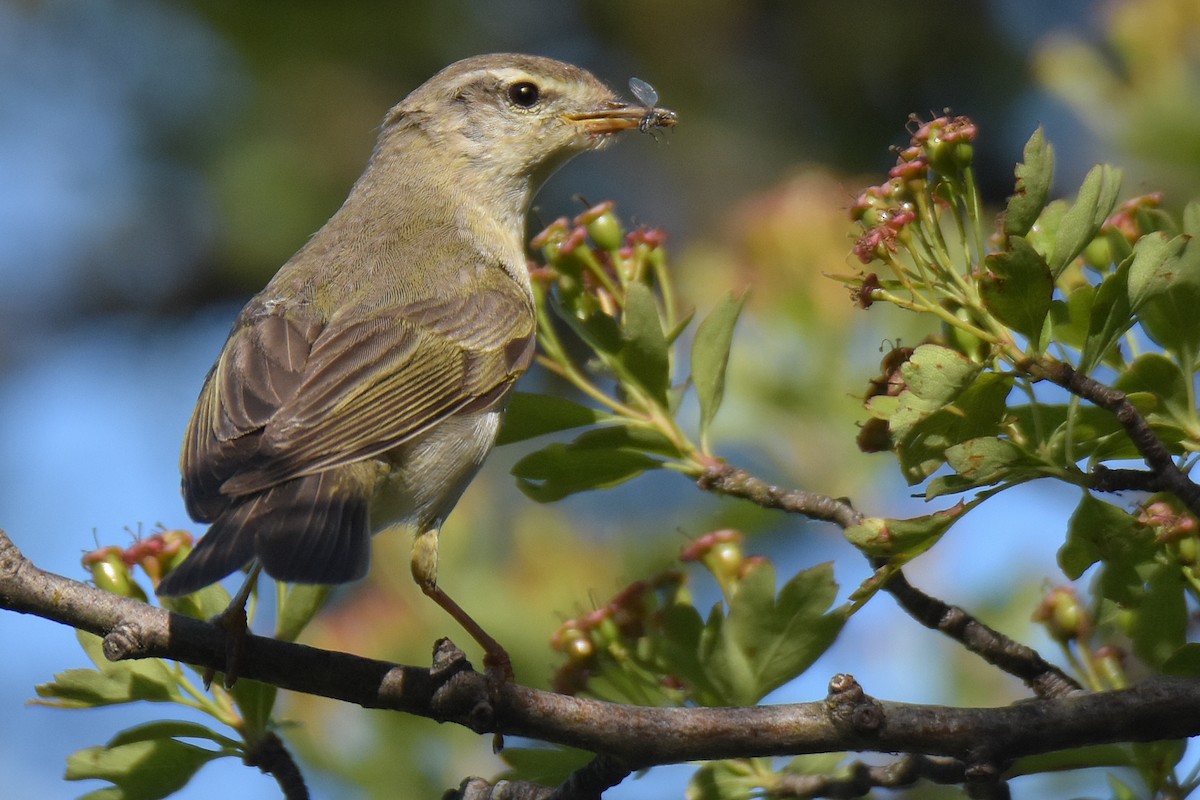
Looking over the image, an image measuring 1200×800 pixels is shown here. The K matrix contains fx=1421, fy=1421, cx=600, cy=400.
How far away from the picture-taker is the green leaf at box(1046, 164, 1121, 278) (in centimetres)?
190

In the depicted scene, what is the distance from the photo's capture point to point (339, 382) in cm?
317

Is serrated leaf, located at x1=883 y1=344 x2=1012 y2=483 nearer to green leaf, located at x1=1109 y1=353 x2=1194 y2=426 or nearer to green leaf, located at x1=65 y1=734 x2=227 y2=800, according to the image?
green leaf, located at x1=1109 y1=353 x2=1194 y2=426

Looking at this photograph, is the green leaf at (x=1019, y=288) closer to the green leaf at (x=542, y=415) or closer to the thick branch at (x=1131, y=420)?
the thick branch at (x=1131, y=420)

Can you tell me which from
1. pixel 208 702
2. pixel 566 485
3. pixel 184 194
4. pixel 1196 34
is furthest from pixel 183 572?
pixel 184 194

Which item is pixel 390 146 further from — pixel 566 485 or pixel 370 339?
pixel 566 485

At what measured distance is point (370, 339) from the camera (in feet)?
11.1

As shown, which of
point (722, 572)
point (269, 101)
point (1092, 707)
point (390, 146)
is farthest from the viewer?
point (269, 101)

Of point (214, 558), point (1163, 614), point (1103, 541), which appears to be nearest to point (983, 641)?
point (1163, 614)

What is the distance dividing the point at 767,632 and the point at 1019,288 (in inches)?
28.0

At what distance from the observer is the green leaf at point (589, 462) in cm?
246

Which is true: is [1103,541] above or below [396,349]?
below

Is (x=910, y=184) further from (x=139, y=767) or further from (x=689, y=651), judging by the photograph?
(x=139, y=767)

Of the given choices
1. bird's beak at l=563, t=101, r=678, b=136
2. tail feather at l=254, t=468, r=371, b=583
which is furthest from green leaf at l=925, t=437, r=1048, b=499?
bird's beak at l=563, t=101, r=678, b=136

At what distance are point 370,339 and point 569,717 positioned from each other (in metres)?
1.45
